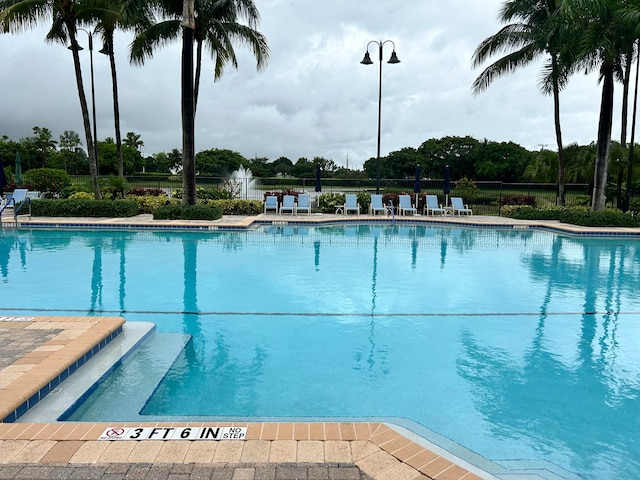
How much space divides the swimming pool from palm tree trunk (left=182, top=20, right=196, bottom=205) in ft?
14.6

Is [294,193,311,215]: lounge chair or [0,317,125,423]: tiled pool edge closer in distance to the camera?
[0,317,125,423]: tiled pool edge

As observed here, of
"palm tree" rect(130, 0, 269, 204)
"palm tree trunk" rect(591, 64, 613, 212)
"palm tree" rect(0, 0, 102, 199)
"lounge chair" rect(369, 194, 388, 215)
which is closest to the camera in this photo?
"palm tree" rect(0, 0, 102, 199)

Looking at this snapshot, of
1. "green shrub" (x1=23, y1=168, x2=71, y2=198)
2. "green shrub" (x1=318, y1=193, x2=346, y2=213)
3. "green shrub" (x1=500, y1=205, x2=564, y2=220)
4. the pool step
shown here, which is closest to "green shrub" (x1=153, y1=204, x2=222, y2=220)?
"green shrub" (x1=318, y1=193, x2=346, y2=213)

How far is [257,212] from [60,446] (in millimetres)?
16447

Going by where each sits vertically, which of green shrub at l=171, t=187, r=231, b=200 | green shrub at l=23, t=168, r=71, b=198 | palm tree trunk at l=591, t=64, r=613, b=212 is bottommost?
green shrub at l=171, t=187, r=231, b=200

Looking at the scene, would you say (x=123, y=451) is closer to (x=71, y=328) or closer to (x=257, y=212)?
(x=71, y=328)

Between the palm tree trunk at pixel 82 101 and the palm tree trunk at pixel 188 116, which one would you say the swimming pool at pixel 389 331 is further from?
the palm tree trunk at pixel 82 101

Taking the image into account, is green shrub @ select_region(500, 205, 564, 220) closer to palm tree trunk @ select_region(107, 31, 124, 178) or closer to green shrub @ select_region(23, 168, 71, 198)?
palm tree trunk @ select_region(107, 31, 124, 178)

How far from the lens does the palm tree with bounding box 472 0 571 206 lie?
58.9 feet

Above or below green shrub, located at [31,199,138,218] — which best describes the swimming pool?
below

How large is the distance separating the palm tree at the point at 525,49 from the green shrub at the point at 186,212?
1234cm

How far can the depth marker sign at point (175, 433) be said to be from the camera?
288 cm

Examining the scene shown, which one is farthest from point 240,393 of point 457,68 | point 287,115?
point 287,115

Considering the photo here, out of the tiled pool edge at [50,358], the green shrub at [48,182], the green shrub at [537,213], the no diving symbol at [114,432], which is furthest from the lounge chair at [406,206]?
the no diving symbol at [114,432]
